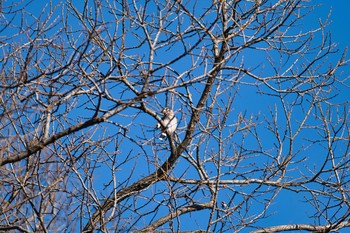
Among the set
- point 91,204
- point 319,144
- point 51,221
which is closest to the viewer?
point 51,221

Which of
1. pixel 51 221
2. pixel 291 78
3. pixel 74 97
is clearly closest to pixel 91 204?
pixel 51 221

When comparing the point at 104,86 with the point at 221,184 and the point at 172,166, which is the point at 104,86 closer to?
the point at 172,166

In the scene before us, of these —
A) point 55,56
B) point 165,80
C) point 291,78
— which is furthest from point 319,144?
point 55,56

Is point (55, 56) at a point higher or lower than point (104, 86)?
higher

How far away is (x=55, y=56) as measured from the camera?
6.80 m

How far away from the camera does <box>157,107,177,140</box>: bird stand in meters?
7.07

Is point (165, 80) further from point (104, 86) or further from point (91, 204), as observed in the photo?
point (91, 204)

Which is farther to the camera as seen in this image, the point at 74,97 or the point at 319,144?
the point at 319,144

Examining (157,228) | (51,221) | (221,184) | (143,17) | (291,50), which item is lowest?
(51,221)

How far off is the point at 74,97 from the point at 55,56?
0.56 metres

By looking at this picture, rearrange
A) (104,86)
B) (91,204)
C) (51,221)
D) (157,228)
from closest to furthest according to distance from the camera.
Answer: (104,86) < (51,221) < (91,204) < (157,228)

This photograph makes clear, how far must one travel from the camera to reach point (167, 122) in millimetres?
7441

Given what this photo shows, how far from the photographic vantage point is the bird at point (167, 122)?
23.2 ft

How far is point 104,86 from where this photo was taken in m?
5.84
